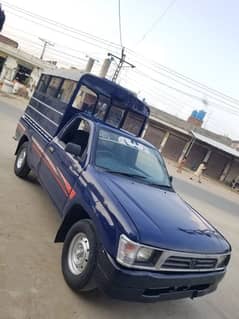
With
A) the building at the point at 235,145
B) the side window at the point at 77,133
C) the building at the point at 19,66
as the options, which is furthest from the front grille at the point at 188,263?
the building at the point at 235,145

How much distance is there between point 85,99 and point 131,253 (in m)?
4.13

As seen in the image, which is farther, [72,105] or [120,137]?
[72,105]

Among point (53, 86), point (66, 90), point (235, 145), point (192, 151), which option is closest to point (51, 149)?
point (66, 90)

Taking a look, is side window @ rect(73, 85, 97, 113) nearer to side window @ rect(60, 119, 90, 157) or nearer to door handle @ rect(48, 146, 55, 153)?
side window @ rect(60, 119, 90, 157)

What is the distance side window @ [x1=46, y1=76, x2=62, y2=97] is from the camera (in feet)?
21.4

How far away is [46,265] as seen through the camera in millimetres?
3875

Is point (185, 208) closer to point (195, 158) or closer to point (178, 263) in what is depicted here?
point (178, 263)

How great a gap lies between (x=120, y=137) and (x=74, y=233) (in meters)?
1.82

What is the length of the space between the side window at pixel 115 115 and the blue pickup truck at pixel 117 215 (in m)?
0.45

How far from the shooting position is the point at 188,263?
10.9 ft

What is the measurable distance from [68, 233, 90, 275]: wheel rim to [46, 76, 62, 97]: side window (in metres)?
3.73

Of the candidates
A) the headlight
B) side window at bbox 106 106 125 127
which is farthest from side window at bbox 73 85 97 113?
the headlight

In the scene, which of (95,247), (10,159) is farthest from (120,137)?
(10,159)

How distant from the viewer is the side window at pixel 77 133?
5203 mm
